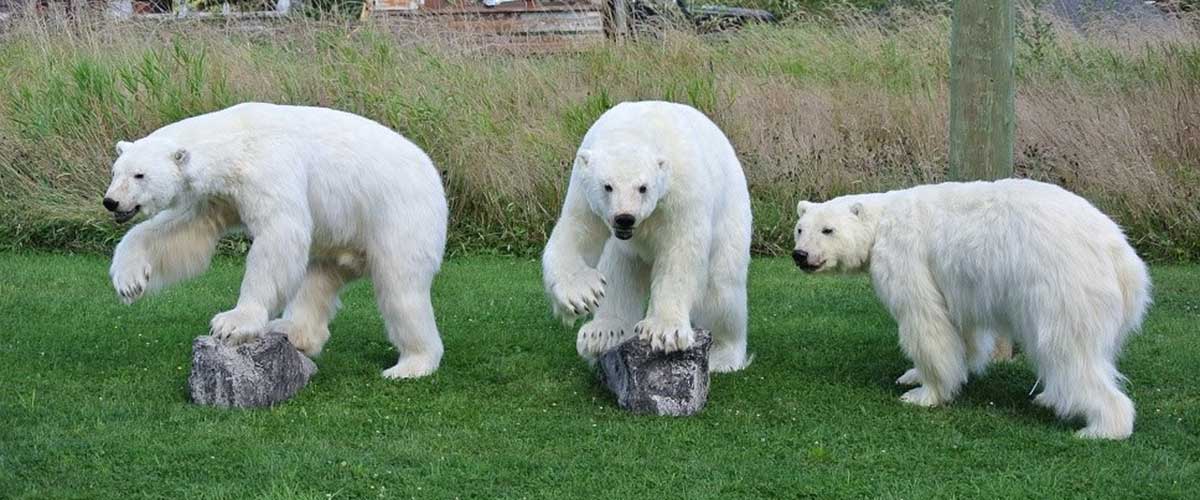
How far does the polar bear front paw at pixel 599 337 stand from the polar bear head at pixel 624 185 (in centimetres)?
79

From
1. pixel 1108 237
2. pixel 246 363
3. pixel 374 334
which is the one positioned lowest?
pixel 374 334

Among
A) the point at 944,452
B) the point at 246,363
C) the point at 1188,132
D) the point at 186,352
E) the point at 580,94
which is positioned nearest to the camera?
the point at 944,452

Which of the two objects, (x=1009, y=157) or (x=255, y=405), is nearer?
(x=255, y=405)

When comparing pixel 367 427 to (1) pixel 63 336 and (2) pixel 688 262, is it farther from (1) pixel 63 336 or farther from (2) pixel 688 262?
(1) pixel 63 336

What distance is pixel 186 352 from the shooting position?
302 inches

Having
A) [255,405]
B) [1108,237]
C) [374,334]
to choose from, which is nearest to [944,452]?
[1108,237]

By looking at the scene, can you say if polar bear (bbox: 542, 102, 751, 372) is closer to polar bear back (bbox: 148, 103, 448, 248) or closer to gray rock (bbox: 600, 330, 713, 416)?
gray rock (bbox: 600, 330, 713, 416)

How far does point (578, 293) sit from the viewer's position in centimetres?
643

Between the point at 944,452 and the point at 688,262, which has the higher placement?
the point at 688,262

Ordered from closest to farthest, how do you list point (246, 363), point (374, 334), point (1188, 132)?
point (246, 363) → point (374, 334) → point (1188, 132)

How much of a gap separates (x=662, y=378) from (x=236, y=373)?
1.89 metres

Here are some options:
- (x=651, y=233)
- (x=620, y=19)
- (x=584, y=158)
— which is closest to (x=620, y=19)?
(x=620, y=19)

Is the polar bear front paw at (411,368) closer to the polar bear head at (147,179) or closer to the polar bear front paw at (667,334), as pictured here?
the polar bear front paw at (667,334)

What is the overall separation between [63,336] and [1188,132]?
857cm
